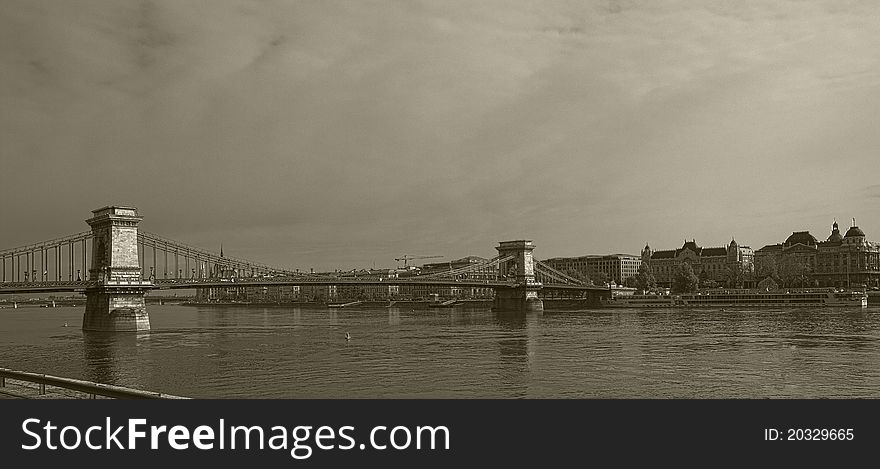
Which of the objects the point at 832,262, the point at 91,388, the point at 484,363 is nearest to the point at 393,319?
the point at 484,363

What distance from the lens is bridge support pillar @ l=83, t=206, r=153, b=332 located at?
63.0 metres

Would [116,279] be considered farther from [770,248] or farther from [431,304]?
[770,248]

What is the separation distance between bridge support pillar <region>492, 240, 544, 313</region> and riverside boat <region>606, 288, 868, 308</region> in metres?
17.1

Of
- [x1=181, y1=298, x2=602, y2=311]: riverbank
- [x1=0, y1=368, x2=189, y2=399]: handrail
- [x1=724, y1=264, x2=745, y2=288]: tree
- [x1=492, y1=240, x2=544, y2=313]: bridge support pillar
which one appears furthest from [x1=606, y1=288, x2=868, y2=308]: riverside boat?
[x1=0, y1=368, x2=189, y2=399]: handrail

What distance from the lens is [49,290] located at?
210 ft

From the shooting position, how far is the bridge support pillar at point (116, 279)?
63000 mm

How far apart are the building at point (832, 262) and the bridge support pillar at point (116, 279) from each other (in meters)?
120

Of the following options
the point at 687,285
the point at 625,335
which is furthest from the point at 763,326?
the point at 687,285

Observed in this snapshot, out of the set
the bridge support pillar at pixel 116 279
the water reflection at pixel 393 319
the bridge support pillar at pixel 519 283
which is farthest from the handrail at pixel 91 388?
the bridge support pillar at pixel 519 283

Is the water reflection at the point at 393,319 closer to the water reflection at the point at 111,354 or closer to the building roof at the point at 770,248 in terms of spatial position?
the water reflection at the point at 111,354

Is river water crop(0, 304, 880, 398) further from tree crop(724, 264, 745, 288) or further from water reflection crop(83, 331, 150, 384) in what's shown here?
tree crop(724, 264, 745, 288)
